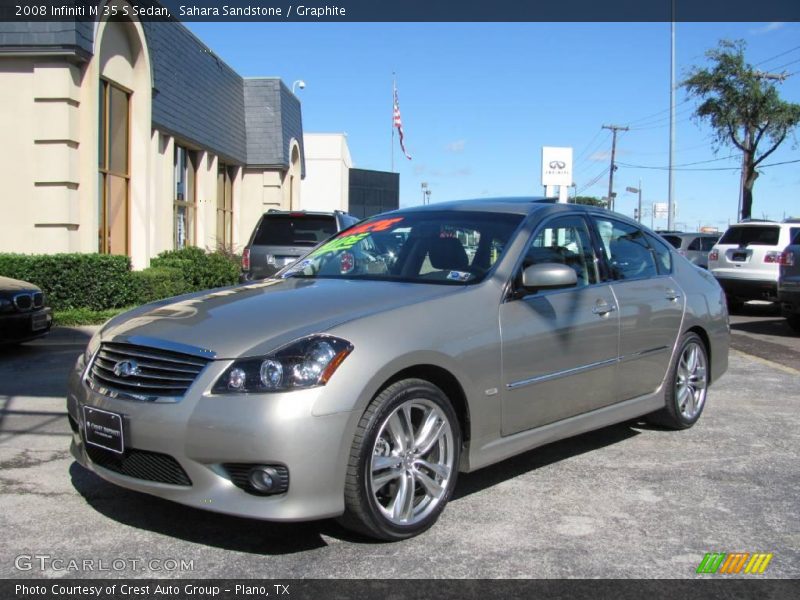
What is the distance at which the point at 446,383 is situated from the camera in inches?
152

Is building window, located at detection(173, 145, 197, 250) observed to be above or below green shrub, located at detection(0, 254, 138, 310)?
above

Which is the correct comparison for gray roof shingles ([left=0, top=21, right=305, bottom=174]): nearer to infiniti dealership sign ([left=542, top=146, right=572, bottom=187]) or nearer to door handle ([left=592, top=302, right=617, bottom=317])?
infiniti dealership sign ([left=542, top=146, right=572, bottom=187])

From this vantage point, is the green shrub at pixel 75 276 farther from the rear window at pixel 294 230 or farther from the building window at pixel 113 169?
the rear window at pixel 294 230

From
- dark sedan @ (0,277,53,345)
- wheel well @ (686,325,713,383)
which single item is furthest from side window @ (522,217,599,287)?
dark sedan @ (0,277,53,345)

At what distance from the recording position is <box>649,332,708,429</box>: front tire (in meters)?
5.56

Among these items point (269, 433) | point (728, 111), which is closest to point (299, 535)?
point (269, 433)

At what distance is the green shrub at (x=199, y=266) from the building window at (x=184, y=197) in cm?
144

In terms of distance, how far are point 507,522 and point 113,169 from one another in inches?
484

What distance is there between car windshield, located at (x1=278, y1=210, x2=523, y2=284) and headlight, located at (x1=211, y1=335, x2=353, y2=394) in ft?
3.74

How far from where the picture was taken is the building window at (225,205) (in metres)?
22.1

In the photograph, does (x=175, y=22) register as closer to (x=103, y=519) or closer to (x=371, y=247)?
(x=371, y=247)

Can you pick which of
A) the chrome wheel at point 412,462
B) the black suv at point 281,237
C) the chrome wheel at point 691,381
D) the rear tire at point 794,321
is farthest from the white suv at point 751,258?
the chrome wheel at point 412,462

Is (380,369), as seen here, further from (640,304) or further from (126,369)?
(640,304)

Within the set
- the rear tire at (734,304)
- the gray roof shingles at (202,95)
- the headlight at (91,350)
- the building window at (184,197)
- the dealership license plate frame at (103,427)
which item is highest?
the gray roof shingles at (202,95)
